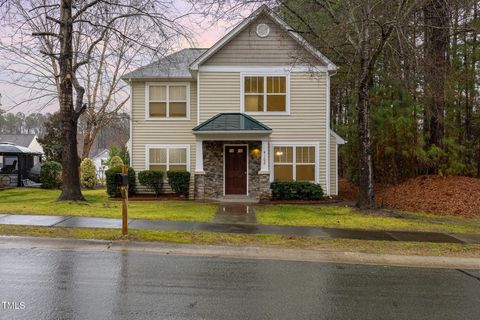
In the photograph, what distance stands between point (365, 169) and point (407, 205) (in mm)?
3300

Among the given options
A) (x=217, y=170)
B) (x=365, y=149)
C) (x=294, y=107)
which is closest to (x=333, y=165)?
(x=294, y=107)

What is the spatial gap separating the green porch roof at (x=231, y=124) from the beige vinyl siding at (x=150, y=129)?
62.3 inches

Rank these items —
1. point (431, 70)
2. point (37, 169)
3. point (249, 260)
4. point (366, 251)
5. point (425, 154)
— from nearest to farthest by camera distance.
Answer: point (249, 260) → point (366, 251) → point (431, 70) → point (425, 154) → point (37, 169)

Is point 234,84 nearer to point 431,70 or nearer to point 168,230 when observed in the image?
point 431,70

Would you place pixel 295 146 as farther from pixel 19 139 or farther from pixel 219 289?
pixel 19 139

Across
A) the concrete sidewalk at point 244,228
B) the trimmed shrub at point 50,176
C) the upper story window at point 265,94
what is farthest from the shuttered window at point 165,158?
the trimmed shrub at point 50,176

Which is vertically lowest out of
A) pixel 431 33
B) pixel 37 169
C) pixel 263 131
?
pixel 37 169

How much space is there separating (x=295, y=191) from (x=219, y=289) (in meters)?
12.1

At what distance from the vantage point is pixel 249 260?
7.10 m

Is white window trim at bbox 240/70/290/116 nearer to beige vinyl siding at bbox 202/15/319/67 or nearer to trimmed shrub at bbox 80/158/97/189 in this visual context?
beige vinyl siding at bbox 202/15/319/67

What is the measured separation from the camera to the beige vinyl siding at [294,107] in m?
17.5

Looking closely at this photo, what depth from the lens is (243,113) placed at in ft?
57.7

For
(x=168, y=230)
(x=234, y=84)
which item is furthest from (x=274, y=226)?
(x=234, y=84)

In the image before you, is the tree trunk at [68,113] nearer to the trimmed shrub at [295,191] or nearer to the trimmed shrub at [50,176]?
the trimmed shrub at [295,191]
